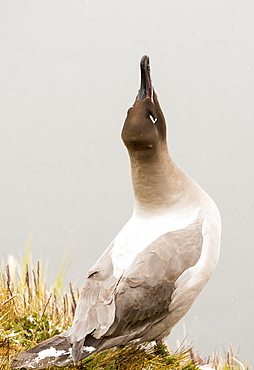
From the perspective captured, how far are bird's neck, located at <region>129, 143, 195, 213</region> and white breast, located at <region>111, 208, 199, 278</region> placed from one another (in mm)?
76

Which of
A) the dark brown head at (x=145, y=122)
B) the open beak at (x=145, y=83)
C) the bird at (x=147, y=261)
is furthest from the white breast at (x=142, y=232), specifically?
the open beak at (x=145, y=83)

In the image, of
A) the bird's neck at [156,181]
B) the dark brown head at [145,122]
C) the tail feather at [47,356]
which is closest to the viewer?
the tail feather at [47,356]

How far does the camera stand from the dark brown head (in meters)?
3.35

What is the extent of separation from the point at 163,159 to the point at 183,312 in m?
1.01

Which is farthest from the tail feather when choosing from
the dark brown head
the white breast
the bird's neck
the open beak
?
the open beak

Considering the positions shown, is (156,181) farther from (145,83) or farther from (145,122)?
(145,83)

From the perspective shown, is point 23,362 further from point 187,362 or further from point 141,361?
point 187,362

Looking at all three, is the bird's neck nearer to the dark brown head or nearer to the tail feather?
the dark brown head

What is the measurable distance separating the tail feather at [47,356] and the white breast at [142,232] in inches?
20.9

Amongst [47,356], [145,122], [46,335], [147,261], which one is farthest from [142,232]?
[46,335]

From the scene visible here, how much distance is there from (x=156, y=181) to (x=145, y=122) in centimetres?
41

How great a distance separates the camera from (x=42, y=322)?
4.19 metres

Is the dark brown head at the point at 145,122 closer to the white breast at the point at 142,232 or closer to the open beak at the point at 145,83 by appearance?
the open beak at the point at 145,83

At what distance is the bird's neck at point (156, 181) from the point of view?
3491 millimetres
